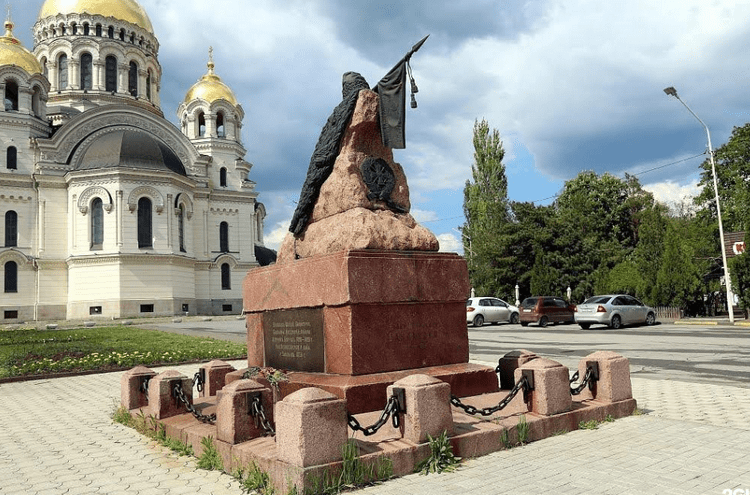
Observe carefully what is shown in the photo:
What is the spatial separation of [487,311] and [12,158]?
3581cm

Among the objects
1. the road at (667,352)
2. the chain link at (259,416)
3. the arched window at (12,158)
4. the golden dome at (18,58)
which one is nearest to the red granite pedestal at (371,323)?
the chain link at (259,416)

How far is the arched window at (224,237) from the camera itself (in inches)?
2012

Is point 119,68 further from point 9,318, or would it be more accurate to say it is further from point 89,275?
point 9,318

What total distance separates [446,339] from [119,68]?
51021 mm

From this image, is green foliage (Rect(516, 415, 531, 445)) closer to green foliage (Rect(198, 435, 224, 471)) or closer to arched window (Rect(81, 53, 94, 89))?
green foliage (Rect(198, 435, 224, 471))

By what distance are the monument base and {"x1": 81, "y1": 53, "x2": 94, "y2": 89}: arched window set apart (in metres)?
50.5

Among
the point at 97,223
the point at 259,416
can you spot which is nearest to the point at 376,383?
the point at 259,416

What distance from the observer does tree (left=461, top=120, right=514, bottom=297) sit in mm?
40844

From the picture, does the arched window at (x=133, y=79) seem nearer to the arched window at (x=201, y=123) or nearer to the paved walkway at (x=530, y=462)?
the arched window at (x=201, y=123)

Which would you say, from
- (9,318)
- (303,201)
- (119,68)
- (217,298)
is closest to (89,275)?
(9,318)

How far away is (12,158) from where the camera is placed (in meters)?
42.9

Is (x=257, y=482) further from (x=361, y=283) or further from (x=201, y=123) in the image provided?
(x=201, y=123)

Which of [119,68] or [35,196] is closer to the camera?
[35,196]

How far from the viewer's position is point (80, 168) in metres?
42.6
